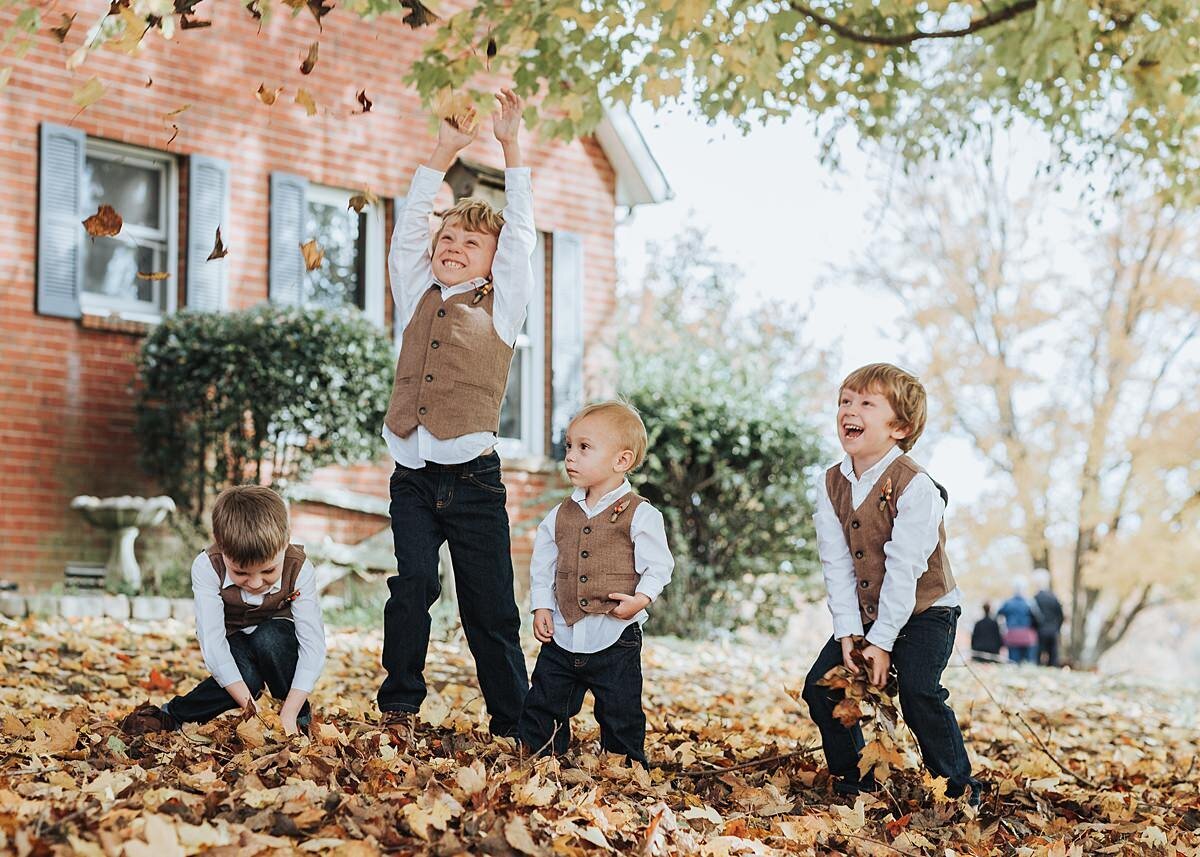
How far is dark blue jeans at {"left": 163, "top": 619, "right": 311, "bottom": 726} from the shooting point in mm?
4281

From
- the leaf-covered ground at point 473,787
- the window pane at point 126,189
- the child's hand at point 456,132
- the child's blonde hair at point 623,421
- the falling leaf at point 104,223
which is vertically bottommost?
the leaf-covered ground at point 473,787

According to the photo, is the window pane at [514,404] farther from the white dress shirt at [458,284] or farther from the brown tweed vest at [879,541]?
the brown tweed vest at [879,541]

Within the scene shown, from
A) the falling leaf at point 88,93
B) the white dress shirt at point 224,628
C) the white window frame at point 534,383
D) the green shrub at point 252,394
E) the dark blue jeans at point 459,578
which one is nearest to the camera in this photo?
the white dress shirt at point 224,628

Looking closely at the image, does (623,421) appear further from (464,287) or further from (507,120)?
(507,120)

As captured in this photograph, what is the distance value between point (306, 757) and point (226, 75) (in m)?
9.14

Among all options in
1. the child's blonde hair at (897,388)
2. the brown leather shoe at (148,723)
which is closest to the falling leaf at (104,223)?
the brown leather shoe at (148,723)

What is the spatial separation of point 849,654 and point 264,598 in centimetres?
185

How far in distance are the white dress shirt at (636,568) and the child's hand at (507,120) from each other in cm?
118

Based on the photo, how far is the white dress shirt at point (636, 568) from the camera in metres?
4.17

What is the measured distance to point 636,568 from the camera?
4195mm

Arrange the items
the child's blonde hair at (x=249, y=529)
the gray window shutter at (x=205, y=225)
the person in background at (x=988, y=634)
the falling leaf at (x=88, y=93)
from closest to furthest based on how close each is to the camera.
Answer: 1. the child's blonde hair at (x=249, y=529)
2. the falling leaf at (x=88, y=93)
3. the gray window shutter at (x=205, y=225)
4. the person in background at (x=988, y=634)

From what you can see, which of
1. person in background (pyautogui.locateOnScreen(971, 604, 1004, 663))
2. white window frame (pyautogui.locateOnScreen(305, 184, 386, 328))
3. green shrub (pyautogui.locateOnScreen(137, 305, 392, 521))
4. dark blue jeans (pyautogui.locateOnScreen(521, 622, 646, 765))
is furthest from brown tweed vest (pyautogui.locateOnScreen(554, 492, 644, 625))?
person in background (pyautogui.locateOnScreen(971, 604, 1004, 663))

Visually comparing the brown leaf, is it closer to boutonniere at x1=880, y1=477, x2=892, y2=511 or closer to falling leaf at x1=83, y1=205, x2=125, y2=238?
boutonniere at x1=880, y1=477, x2=892, y2=511

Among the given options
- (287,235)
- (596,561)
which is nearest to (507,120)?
(596,561)
